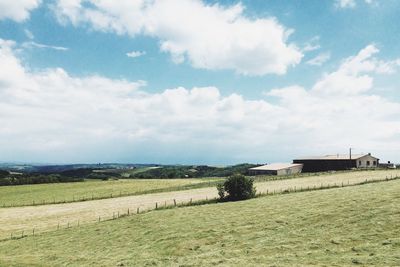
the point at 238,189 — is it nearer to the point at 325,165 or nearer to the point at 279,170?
the point at 279,170

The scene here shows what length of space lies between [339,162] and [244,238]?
11596 centimetres

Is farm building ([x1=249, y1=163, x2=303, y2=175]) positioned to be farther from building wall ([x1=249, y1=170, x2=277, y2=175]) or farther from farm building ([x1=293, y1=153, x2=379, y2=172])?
farm building ([x1=293, y1=153, x2=379, y2=172])

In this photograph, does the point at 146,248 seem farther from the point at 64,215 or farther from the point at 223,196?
the point at 64,215

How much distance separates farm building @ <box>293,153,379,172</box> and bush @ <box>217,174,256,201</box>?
78.8m

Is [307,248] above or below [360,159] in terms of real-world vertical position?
below

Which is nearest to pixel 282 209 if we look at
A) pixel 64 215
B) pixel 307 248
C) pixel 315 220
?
pixel 315 220

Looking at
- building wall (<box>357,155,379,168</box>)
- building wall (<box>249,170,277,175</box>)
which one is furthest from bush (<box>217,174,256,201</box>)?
building wall (<box>357,155,379,168</box>)

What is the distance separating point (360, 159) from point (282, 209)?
106 m

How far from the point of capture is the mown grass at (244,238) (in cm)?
2970

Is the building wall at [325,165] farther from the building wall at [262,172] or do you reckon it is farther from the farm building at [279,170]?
the building wall at [262,172]

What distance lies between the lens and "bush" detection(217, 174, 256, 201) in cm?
7044

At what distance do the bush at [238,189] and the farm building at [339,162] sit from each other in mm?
78810

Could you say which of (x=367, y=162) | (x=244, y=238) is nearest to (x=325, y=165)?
(x=367, y=162)

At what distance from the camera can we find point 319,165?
15125 centimetres
